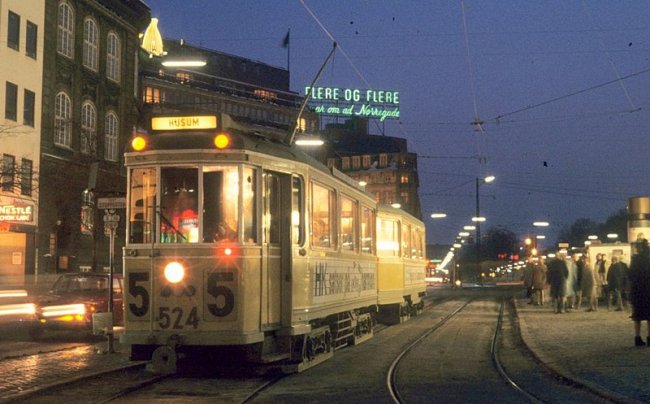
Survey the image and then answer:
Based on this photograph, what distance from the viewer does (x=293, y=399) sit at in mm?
10719

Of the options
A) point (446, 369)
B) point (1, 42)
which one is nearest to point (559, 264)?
point (446, 369)

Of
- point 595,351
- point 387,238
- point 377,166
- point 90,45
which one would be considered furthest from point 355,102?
point 595,351

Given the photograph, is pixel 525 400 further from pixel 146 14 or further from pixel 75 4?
pixel 146 14

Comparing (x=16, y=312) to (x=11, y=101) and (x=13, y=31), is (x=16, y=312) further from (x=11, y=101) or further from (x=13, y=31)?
(x=13, y=31)

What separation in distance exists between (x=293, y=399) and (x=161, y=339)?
2074mm

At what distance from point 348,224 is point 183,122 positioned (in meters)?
5.01

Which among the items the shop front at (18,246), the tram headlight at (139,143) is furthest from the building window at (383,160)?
the tram headlight at (139,143)

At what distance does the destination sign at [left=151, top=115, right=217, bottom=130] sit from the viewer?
12.2 meters

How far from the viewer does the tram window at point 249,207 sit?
39.4ft

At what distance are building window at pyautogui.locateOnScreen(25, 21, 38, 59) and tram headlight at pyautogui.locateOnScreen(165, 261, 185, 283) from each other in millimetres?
26830

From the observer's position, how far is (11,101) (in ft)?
116

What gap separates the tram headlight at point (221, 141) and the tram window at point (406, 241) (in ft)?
44.8

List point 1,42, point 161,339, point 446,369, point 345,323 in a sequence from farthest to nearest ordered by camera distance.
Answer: point 1,42
point 345,323
point 446,369
point 161,339

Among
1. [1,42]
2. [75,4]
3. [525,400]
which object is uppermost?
[75,4]
